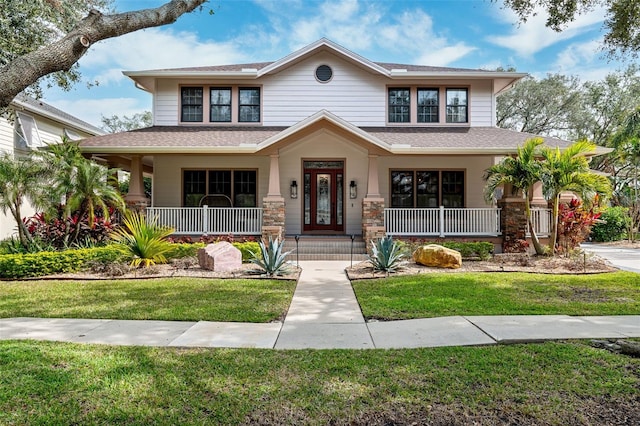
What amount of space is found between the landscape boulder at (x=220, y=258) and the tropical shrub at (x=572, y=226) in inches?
379

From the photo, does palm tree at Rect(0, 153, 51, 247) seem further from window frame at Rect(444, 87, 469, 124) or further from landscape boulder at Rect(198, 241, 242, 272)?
window frame at Rect(444, 87, 469, 124)

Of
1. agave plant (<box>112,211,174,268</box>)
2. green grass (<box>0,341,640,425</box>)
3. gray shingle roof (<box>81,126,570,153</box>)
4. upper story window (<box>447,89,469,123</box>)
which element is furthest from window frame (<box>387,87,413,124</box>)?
green grass (<box>0,341,640,425</box>)

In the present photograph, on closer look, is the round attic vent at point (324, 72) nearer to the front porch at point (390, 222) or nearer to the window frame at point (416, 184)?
the window frame at point (416, 184)

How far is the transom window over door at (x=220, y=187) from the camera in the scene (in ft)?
48.2

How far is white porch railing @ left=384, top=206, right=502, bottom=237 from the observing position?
42.0 feet

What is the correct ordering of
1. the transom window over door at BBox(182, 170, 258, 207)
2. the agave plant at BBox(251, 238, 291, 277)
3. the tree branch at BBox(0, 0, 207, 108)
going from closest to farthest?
the tree branch at BBox(0, 0, 207, 108), the agave plant at BBox(251, 238, 291, 277), the transom window over door at BBox(182, 170, 258, 207)

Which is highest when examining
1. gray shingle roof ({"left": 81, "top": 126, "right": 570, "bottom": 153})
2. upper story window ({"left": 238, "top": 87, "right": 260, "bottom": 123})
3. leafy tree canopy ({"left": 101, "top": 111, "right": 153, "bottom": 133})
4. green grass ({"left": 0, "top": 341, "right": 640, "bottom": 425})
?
leafy tree canopy ({"left": 101, "top": 111, "right": 153, "bottom": 133})

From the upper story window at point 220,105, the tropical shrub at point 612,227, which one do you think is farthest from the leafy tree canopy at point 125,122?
the tropical shrub at point 612,227

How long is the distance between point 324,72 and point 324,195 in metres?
4.79

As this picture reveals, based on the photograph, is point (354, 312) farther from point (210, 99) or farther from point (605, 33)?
point (210, 99)

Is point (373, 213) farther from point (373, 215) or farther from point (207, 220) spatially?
point (207, 220)

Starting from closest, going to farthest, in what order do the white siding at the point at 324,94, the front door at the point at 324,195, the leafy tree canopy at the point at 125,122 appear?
the front door at the point at 324,195
the white siding at the point at 324,94
the leafy tree canopy at the point at 125,122

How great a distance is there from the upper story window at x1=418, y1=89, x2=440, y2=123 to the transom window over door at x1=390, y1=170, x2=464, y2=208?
2.12 meters

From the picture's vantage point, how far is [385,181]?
1470cm
